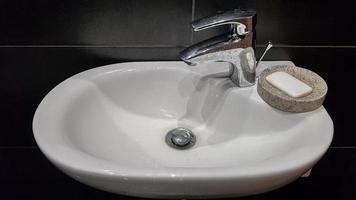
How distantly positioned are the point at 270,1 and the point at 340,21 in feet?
0.51

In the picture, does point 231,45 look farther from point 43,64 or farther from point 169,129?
point 43,64

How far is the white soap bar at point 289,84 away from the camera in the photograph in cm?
67

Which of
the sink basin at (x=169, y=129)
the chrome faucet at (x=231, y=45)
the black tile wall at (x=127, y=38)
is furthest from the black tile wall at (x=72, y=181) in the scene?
the chrome faucet at (x=231, y=45)

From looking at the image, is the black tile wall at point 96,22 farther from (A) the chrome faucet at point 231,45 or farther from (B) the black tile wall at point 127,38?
(A) the chrome faucet at point 231,45

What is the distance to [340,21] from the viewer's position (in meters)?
0.77

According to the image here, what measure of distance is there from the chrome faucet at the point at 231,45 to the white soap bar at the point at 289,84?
0.14 ft

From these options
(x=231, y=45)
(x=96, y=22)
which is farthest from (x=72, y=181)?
(x=231, y=45)

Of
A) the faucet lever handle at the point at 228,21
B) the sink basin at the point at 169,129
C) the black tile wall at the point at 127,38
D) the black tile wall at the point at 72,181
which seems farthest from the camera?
the black tile wall at the point at 72,181

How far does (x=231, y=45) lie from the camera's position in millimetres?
685

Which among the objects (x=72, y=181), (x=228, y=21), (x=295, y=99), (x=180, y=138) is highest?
(x=228, y=21)

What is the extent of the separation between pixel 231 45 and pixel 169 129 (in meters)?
0.22

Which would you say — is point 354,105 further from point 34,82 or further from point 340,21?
point 34,82

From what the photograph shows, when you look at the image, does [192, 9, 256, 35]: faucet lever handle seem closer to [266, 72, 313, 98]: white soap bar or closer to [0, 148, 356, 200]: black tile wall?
[266, 72, 313, 98]: white soap bar

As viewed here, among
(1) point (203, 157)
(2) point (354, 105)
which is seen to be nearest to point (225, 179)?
(1) point (203, 157)
